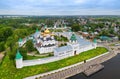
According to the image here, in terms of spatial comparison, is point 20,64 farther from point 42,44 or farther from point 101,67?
point 101,67

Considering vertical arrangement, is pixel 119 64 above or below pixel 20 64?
below

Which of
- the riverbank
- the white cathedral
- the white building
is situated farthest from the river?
the white building

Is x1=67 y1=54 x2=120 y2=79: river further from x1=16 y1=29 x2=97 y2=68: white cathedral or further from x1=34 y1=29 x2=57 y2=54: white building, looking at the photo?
x1=34 y1=29 x2=57 y2=54: white building

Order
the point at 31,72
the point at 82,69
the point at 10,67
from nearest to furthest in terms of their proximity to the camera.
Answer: the point at 31,72
the point at 10,67
the point at 82,69

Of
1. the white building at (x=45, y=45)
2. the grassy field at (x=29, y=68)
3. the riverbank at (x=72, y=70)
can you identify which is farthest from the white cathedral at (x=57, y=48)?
the riverbank at (x=72, y=70)

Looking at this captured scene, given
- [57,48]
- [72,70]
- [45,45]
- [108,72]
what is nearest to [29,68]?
[72,70]

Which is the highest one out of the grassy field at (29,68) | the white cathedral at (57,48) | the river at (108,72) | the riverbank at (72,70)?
the white cathedral at (57,48)

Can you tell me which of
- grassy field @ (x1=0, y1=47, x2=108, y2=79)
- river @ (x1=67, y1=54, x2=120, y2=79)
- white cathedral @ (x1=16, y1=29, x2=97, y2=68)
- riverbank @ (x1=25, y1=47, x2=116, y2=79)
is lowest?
river @ (x1=67, y1=54, x2=120, y2=79)

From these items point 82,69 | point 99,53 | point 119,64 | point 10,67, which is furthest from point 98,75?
point 10,67

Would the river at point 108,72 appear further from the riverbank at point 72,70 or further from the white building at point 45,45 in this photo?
the white building at point 45,45

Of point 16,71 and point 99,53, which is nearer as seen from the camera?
point 16,71

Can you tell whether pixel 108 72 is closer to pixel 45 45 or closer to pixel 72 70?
pixel 72 70
